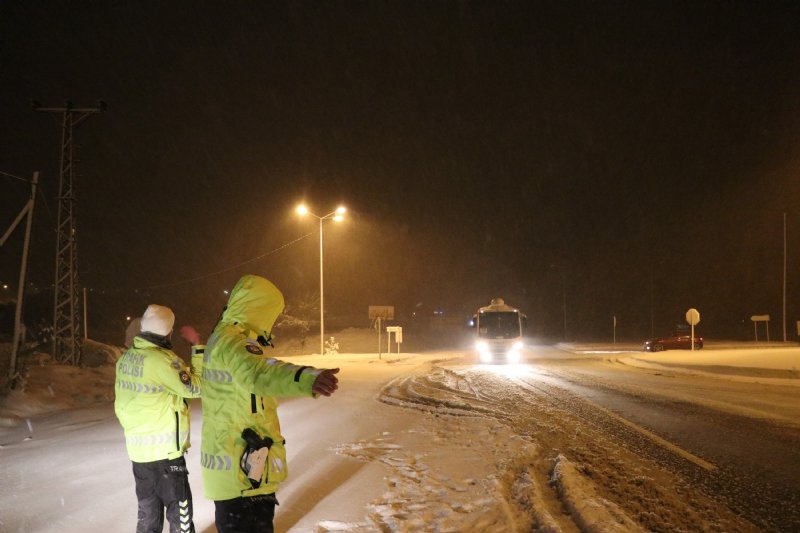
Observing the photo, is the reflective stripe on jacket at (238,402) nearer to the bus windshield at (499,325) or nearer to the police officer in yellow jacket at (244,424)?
the police officer in yellow jacket at (244,424)

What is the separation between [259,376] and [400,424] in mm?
7286

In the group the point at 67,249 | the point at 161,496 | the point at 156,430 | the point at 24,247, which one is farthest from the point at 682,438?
the point at 67,249

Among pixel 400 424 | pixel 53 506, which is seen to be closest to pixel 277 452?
pixel 53 506

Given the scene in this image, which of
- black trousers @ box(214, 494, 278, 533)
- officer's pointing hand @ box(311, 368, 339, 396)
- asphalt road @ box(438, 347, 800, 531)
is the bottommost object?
asphalt road @ box(438, 347, 800, 531)

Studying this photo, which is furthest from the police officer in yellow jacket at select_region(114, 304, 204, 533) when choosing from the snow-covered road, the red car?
the red car

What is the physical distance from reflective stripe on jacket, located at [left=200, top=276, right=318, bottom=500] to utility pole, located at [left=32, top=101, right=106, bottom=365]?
19757 millimetres

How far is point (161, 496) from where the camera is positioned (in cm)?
427

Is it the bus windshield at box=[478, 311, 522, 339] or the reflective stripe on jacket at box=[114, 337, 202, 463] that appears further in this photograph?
the bus windshield at box=[478, 311, 522, 339]

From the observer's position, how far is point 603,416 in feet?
36.5

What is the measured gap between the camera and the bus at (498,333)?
99.9 feet

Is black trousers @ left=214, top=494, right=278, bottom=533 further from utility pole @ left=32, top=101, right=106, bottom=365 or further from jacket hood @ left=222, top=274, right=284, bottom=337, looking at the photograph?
utility pole @ left=32, top=101, right=106, bottom=365

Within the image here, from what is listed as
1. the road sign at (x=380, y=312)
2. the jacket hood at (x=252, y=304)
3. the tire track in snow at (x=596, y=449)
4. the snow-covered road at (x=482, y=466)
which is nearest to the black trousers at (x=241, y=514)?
the jacket hood at (x=252, y=304)

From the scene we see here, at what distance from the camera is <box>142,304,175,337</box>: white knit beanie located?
4391mm

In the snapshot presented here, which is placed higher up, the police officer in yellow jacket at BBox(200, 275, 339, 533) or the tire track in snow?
the police officer in yellow jacket at BBox(200, 275, 339, 533)
